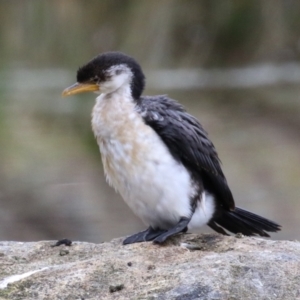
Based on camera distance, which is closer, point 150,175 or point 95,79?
point 150,175

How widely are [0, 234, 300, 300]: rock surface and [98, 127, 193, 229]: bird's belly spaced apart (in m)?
0.34

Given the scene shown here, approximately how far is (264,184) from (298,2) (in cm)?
321

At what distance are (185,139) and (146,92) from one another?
229 inches

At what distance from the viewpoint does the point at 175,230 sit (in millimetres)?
4234

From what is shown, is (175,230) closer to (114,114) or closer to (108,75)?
(114,114)

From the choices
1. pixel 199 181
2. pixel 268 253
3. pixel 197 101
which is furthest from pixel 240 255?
pixel 197 101

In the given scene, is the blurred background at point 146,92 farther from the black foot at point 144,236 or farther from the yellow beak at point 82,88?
the black foot at point 144,236

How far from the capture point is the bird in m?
4.27

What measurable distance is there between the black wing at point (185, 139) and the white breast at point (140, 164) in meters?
0.04

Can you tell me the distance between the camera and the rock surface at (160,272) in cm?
338

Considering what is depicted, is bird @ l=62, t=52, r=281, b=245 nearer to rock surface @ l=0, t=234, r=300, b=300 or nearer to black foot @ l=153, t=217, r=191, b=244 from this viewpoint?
black foot @ l=153, t=217, r=191, b=244

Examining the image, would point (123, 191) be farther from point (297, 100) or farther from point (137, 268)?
point (297, 100)

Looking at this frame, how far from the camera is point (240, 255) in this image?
370 cm

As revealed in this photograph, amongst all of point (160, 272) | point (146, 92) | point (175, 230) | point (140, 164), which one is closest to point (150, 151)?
point (140, 164)
